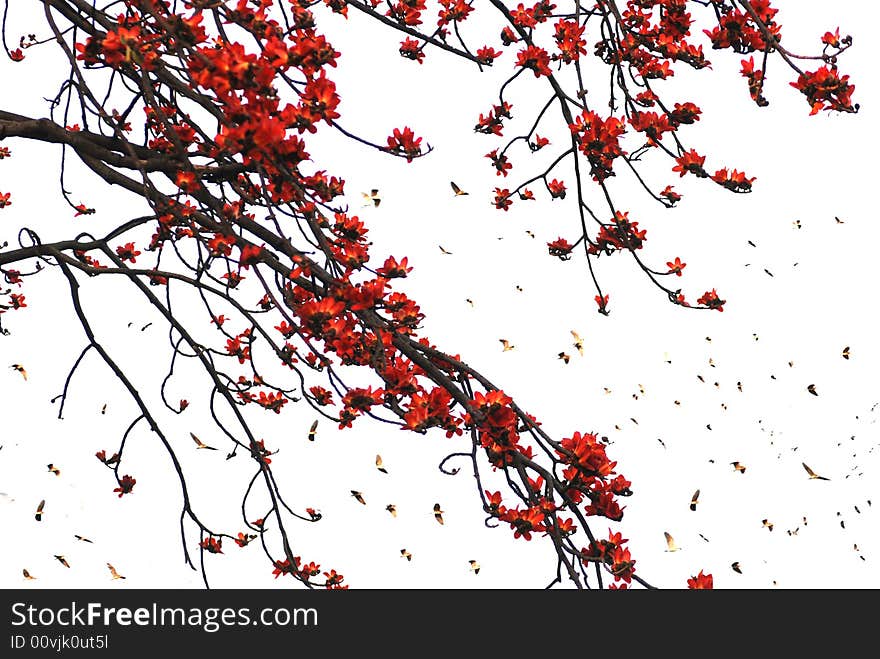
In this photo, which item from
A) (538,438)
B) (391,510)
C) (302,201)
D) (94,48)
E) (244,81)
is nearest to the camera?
(244,81)

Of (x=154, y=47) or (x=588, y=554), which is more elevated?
(x=154, y=47)

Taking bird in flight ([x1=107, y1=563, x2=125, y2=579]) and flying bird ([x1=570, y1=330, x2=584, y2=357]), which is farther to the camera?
flying bird ([x1=570, y1=330, x2=584, y2=357])

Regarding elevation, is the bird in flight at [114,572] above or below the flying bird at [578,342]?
below

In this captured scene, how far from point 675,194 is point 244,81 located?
5.28ft

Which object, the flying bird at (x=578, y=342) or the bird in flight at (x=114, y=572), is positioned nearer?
the bird in flight at (x=114, y=572)

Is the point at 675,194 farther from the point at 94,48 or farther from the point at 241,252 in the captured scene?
the point at 94,48

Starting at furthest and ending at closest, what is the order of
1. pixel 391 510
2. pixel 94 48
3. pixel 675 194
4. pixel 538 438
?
pixel 391 510 < pixel 675 194 < pixel 94 48 < pixel 538 438

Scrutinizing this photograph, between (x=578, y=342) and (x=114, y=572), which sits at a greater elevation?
(x=578, y=342)

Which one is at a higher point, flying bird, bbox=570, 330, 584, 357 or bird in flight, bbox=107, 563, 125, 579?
flying bird, bbox=570, 330, 584, 357

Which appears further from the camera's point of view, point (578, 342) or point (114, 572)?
point (578, 342)
